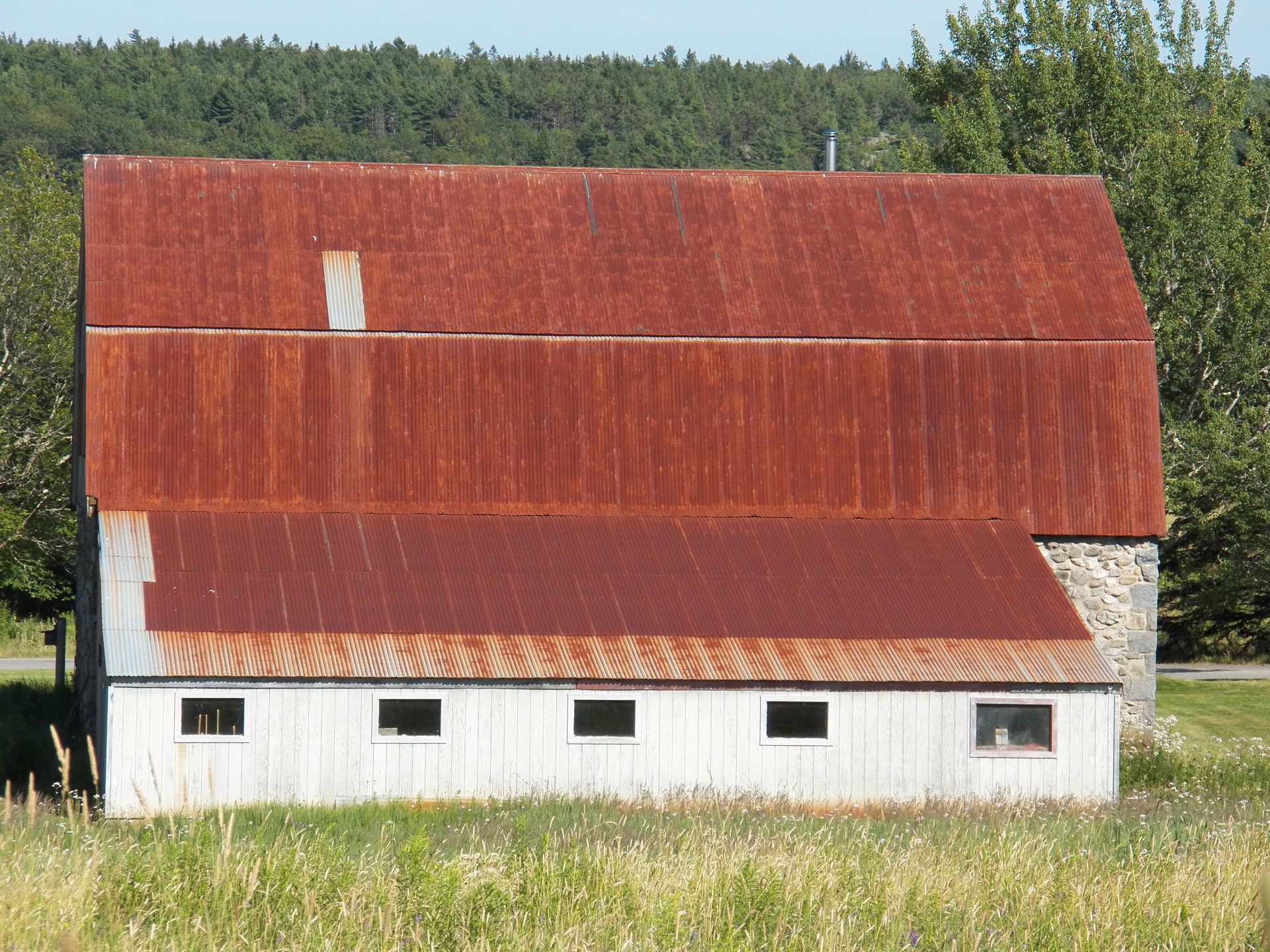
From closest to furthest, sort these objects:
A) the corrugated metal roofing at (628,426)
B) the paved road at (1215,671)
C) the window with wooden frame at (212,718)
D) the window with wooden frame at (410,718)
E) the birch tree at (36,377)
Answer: the window with wooden frame at (212,718) → the window with wooden frame at (410,718) → the corrugated metal roofing at (628,426) → the paved road at (1215,671) → the birch tree at (36,377)

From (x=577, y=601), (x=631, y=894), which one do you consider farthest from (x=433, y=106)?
(x=631, y=894)

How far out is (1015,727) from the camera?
22.0 metres

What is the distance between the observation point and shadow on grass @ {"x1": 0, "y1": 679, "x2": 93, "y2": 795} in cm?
2244

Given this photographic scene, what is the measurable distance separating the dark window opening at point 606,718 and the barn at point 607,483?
0.13ft

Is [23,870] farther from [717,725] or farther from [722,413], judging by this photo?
[722,413]

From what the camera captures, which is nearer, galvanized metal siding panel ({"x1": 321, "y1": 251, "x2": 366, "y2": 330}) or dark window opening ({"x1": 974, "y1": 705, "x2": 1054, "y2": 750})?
dark window opening ({"x1": 974, "y1": 705, "x2": 1054, "y2": 750})

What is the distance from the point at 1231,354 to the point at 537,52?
448 ft

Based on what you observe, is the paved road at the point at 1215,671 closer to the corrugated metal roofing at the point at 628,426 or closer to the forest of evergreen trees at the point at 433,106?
the corrugated metal roofing at the point at 628,426

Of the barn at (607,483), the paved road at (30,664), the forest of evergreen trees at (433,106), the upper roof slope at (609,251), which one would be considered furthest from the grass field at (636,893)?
the forest of evergreen trees at (433,106)

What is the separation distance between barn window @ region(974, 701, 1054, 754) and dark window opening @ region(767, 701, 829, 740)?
2.04m

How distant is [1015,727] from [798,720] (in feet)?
9.56

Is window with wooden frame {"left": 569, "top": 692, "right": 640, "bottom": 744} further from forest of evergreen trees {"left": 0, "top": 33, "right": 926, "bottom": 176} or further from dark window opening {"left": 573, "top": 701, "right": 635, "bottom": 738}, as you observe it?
forest of evergreen trees {"left": 0, "top": 33, "right": 926, "bottom": 176}

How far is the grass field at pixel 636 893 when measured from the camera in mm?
11281

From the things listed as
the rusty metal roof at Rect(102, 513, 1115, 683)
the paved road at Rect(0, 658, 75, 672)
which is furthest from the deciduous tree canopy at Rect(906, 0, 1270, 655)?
the paved road at Rect(0, 658, 75, 672)
